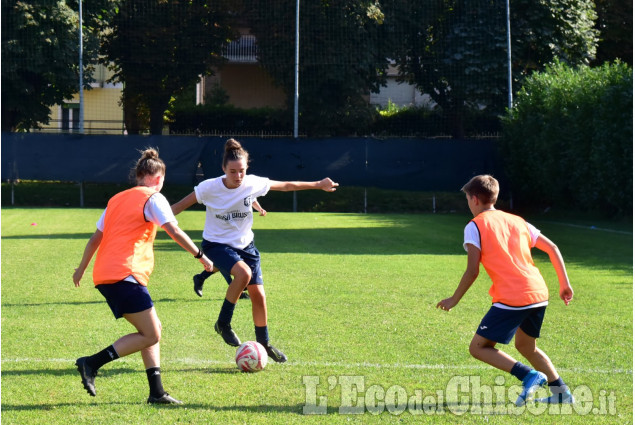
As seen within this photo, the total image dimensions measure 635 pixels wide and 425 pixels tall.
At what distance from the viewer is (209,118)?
28844mm

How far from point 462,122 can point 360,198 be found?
13.2 ft

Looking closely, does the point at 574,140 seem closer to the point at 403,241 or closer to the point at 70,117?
the point at 403,241

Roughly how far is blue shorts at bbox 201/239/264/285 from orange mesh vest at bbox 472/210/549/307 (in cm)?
214

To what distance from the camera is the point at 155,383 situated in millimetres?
5645

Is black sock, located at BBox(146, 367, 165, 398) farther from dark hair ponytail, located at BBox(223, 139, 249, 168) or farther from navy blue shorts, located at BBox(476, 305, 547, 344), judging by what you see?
navy blue shorts, located at BBox(476, 305, 547, 344)

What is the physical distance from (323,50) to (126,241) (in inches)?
892

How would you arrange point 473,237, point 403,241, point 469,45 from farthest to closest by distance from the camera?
point 469,45 → point 403,241 → point 473,237

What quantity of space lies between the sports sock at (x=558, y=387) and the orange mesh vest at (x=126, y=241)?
2706 millimetres

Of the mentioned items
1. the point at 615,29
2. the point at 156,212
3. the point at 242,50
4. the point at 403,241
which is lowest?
the point at 403,241

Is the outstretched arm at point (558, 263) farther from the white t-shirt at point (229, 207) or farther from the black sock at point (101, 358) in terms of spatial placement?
the black sock at point (101, 358)

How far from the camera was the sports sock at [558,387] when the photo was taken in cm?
562

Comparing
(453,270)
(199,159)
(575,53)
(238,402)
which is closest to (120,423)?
(238,402)

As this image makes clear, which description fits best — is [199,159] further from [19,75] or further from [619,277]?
[619,277]

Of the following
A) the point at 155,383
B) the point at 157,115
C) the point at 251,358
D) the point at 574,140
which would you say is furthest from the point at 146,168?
the point at 157,115
